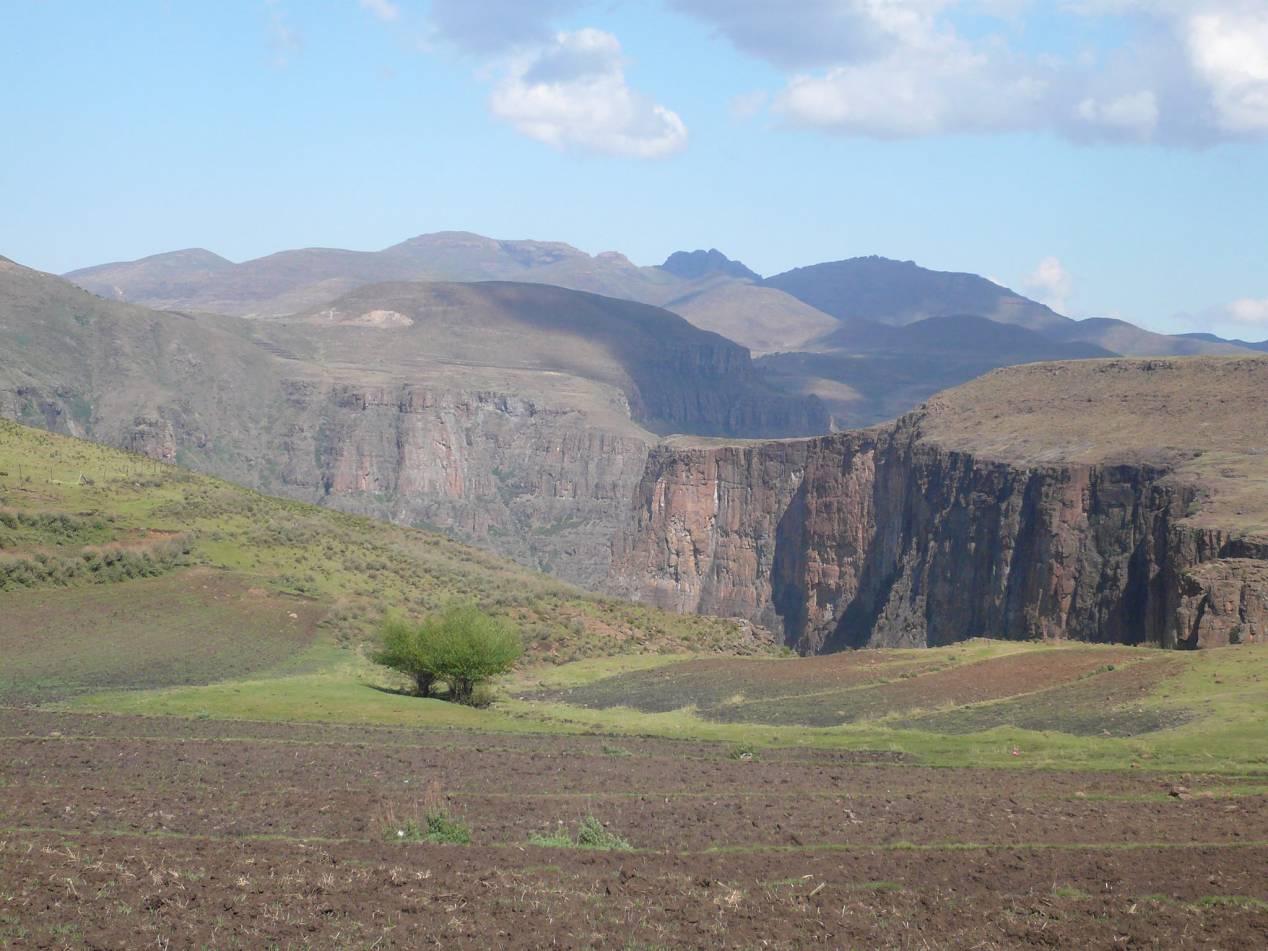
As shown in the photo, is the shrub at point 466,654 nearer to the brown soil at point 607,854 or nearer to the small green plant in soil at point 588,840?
the brown soil at point 607,854

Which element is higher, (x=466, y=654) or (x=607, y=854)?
(x=607, y=854)

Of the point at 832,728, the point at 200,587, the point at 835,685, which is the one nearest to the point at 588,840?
the point at 832,728

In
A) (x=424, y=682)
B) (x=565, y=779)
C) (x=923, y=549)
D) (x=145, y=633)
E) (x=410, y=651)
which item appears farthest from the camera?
(x=923, y=549)

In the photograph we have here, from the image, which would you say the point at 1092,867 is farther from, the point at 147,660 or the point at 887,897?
the point at 147,660

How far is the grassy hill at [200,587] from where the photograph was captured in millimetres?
56406

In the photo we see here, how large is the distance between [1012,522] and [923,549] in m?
13.2

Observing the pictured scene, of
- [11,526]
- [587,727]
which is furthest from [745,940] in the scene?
[11,526]

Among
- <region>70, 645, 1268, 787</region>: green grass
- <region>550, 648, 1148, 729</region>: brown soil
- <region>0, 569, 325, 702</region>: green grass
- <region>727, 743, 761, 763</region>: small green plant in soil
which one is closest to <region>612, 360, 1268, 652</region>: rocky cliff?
<region>550, 648, 1148, 729</region>: brown soil

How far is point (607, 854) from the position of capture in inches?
997

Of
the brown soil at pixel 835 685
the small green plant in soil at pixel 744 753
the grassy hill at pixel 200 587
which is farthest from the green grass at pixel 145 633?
the small green plant in soil at pixel 744 753

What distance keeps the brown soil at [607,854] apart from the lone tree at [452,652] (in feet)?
50.7

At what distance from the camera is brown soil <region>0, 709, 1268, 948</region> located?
19.8m

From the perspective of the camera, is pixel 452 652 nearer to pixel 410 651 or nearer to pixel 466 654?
pixel 466 654

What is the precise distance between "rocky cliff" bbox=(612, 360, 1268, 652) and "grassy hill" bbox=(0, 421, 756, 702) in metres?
18.8
